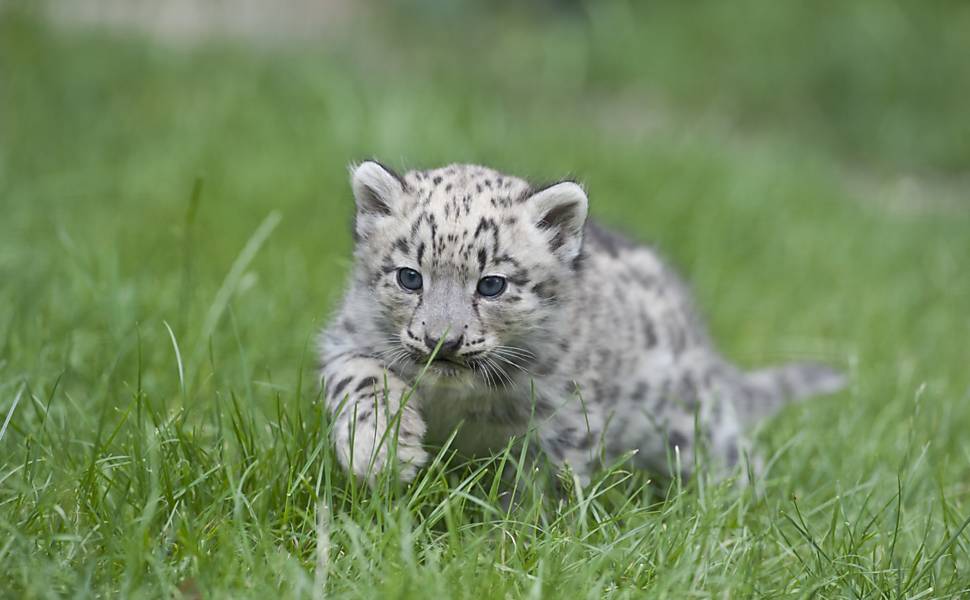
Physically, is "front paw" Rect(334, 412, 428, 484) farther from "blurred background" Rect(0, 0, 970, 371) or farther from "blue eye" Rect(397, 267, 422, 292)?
"blurred background" Rect(0, 0, 970, 371)

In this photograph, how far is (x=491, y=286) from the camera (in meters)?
3.98

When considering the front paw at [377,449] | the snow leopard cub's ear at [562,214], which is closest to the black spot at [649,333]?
the snow leopard cub's ear at [562,214]

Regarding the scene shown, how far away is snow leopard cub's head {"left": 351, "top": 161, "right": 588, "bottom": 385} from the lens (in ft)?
12.7

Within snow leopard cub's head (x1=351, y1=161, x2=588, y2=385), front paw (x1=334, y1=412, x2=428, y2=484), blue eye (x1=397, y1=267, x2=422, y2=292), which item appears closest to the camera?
front paw (x1=334, y1=412, x2=428, y2=484)

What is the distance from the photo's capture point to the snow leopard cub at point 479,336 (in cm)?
384

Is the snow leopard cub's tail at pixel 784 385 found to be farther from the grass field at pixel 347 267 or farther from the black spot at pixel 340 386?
the black spot at pixel 340 386

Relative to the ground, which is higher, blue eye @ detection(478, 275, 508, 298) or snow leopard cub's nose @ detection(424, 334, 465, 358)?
blue eye @ detection(478, 275, 508, 298)

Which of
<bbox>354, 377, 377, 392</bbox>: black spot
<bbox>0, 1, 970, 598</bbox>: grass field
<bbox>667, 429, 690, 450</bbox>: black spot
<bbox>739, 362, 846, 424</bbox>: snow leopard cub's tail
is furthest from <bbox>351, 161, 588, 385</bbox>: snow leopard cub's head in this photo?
<bbox>739, 362, 846, 424</bbox>: snow leopard cub's tail

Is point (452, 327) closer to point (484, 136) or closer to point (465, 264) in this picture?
point (465, 264)

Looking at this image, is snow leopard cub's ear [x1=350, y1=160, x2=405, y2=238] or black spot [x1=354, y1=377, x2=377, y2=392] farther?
snow leopard cub's ear [x1=350, y1=160, x2=405, y2=238]

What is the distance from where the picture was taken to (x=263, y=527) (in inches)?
138

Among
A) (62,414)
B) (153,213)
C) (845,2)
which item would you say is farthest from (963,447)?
(845,2)

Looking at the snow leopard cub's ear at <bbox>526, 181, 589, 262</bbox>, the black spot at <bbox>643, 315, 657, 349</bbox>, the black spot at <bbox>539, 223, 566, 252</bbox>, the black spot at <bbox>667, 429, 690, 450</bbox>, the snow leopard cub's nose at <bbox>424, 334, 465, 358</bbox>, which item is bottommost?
the black spot at <bbox>667, 429, 690, 450</bbox>

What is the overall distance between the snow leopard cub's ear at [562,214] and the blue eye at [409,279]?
0.56 m
